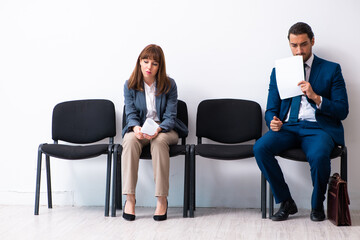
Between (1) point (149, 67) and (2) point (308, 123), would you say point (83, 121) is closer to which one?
(1) point (149, 67)

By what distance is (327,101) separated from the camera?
9.89ft

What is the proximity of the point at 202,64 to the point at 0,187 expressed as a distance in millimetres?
1878

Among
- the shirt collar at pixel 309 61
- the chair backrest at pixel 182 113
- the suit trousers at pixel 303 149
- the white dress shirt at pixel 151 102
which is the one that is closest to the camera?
the suit trousers at pixel 303 149

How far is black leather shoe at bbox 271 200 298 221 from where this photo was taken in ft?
9.71

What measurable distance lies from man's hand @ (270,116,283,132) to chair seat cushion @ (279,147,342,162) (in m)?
0.18

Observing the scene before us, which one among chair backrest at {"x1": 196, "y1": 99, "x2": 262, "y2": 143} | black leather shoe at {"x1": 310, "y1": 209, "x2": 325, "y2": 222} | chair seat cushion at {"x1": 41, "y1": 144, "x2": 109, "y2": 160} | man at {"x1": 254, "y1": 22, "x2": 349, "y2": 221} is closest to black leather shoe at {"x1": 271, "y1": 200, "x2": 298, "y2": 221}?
man at {"x1": 254, "y1": 22, "x2": 349, "y2": 221}

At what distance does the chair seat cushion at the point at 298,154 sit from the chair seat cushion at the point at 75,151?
1.21 meters

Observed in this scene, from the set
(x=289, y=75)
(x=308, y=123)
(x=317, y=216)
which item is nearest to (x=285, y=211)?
(x=317, y=216)

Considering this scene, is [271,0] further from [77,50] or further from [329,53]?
[77,50]

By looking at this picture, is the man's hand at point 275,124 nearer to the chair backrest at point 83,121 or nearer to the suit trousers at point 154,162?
the suit trousers at point 154,162

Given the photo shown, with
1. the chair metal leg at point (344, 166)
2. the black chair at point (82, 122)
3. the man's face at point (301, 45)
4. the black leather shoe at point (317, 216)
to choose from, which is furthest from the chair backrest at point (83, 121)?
the chair metal leg at point (344, 166)

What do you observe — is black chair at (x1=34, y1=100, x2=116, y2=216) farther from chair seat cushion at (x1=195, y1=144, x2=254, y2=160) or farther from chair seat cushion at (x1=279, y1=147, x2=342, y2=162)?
chair seat cushion at (x1=279, y1=147, x2=342, y2=162)

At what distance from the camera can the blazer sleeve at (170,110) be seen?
10.5 feet

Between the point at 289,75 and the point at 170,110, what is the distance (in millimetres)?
855
